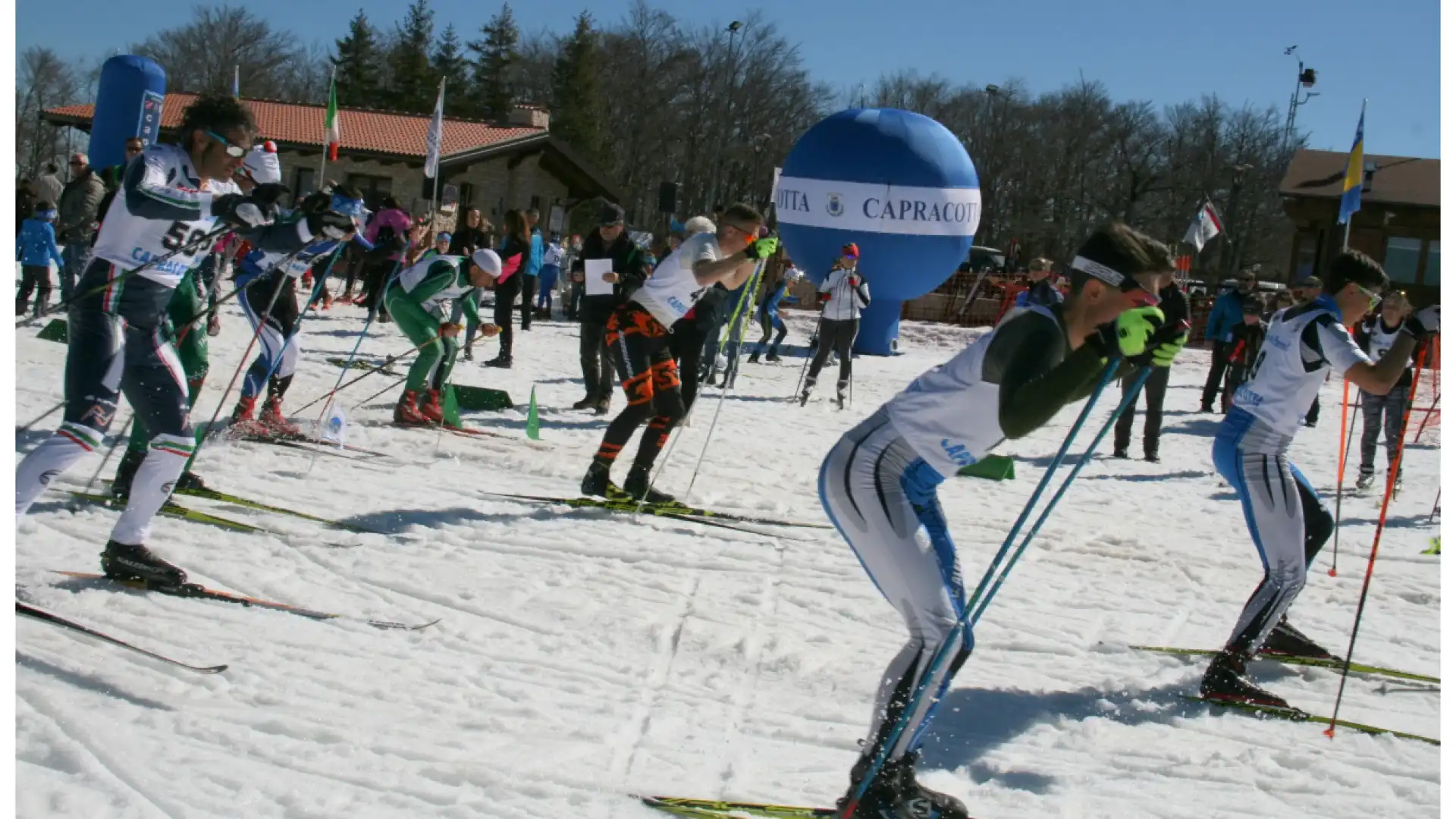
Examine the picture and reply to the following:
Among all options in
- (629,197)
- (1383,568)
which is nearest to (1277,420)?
(1383,568)

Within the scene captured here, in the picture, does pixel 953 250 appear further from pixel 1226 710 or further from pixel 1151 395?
pixel 1226 710

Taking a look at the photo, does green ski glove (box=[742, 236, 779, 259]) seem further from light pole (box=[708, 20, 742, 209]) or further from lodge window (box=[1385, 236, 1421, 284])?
light pole (box=[708, 20, 742, 209])

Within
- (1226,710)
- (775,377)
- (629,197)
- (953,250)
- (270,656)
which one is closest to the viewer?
(270,656)

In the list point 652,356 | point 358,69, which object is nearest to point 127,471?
point 652,356

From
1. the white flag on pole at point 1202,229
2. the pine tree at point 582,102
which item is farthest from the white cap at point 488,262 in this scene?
the pine tree at point 582,102

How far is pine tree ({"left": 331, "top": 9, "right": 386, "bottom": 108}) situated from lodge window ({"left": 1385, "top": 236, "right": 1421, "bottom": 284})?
4036cm

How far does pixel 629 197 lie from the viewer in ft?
166

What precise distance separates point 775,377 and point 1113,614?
9.31m

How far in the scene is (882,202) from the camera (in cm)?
1858

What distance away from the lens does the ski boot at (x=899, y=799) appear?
302 cm

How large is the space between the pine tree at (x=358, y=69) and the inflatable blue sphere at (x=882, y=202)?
39.5 meters

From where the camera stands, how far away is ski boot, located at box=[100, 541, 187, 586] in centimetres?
426

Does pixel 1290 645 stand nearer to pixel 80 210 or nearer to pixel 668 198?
pixel 80 210

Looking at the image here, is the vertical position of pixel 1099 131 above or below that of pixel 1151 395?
above
